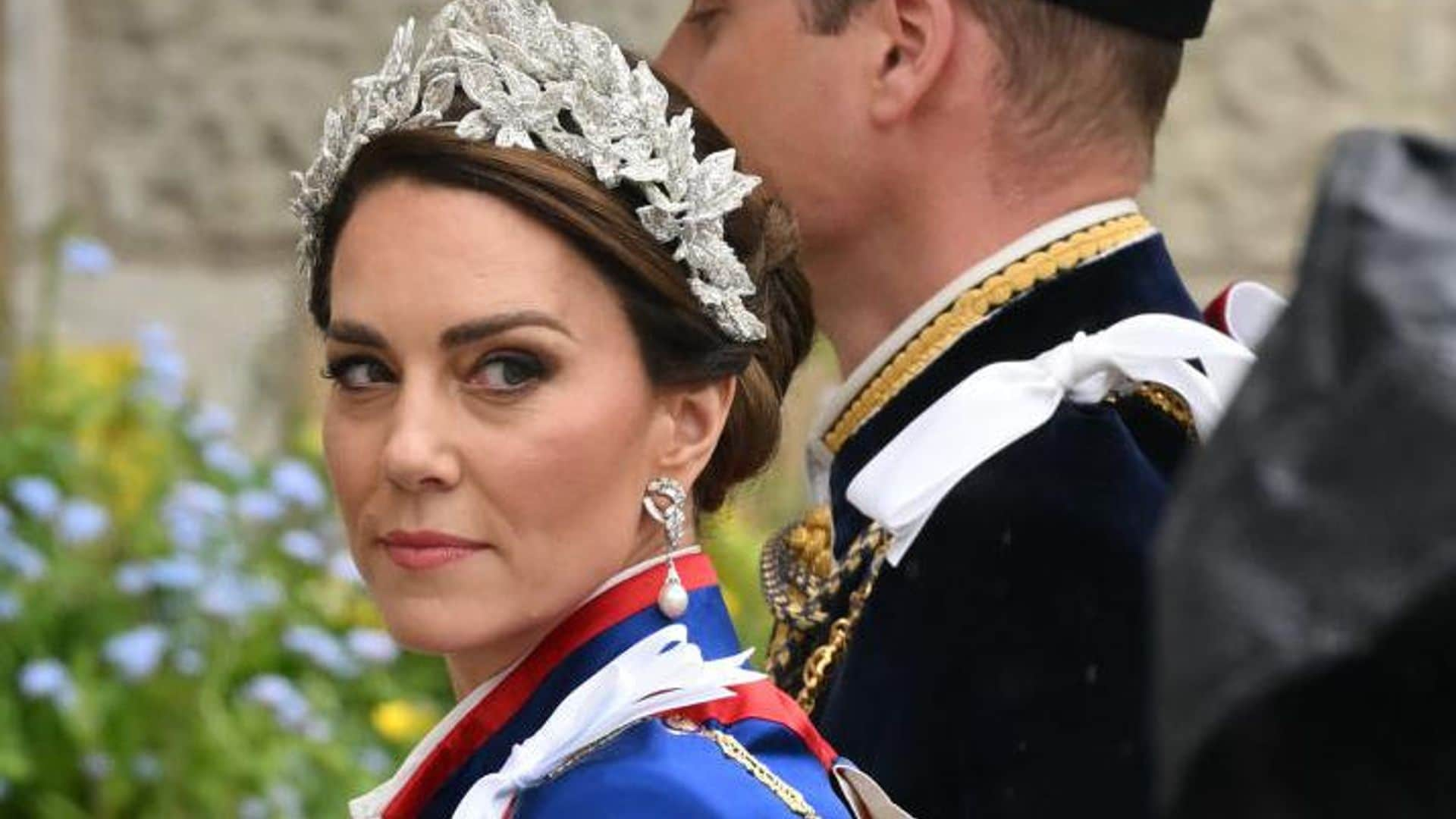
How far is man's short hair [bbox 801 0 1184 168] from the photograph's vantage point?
2555 millimetres

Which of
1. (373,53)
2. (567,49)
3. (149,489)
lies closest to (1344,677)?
(567,49)

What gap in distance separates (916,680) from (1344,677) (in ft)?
4.79

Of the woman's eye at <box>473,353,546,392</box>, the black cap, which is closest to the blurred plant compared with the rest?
the black cap

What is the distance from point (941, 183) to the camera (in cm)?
256

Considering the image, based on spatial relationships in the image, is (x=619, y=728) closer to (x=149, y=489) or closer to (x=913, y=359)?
(x=913, y=359)

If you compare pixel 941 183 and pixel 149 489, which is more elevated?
pixel 941 183

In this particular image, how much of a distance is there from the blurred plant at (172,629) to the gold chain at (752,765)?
213cm

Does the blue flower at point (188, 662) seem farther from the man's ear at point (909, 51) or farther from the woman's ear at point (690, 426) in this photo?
the woman's ear at point (690, 426)

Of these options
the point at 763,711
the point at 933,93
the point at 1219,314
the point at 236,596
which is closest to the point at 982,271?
the point at 933,93

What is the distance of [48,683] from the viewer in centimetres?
392

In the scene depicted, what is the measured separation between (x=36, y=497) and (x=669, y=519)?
235 centimetres

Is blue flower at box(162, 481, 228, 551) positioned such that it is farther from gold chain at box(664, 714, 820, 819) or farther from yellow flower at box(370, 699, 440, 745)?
gold chain at box(664, 714, 820, 819)

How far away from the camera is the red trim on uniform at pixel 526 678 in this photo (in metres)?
2.00

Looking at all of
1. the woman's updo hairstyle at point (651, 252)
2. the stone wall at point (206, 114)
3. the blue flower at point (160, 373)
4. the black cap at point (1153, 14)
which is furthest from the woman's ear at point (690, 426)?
the stone wall at point (206, 114)
